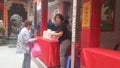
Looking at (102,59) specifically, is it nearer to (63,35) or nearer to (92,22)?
(92,22)

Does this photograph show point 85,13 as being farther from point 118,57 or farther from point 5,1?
point 5,1

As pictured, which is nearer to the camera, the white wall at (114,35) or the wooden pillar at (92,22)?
the wooden pillar at (92,22)

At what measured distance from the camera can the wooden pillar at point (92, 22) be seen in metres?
5.93

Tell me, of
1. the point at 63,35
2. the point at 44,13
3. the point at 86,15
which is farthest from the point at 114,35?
the point at 44,13

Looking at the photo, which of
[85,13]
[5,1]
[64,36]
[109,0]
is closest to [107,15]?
[109,0]

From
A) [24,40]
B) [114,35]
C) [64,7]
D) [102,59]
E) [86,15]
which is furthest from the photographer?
[64,7]

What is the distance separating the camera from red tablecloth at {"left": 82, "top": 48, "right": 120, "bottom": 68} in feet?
13.1

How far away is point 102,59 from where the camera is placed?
4348 mm

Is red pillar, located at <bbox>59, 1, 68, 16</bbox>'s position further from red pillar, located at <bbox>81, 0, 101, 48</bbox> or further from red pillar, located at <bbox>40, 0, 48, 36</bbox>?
red pillar, located at <bbox>81, 0, 101, 48</bbox>

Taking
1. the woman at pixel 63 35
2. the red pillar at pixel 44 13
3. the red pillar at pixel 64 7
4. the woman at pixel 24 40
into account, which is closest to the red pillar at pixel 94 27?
the woman at pixel 63 35

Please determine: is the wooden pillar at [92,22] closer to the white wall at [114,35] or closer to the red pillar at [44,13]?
the white wall at [114,35]

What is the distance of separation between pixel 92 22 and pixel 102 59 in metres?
1.72

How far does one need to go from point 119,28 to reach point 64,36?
1445mm

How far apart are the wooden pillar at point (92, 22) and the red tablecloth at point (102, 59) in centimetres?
100
